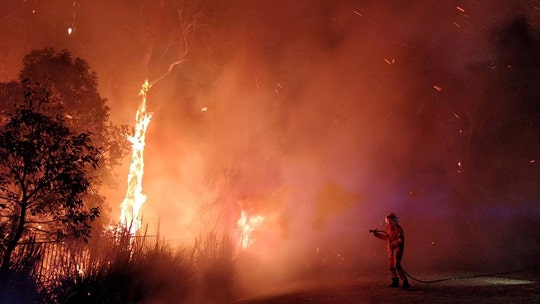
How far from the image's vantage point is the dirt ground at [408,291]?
838cm

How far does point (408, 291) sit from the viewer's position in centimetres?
927

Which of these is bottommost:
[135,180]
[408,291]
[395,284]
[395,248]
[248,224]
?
[408,291]

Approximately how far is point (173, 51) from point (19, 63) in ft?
23.8

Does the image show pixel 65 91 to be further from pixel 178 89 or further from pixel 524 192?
pixel 524 192

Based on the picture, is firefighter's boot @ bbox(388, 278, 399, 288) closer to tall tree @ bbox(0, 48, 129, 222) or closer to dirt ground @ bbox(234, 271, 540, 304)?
dirt ground @ bbox(234, 271, 540, 304)

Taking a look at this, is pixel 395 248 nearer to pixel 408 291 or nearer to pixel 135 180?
pixel 408 291

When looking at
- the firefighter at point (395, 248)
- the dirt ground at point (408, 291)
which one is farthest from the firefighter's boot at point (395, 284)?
the dirt ground at point (408, 291)

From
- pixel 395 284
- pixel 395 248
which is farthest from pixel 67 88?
pixel 395 284

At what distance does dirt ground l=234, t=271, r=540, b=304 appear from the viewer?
8.38m

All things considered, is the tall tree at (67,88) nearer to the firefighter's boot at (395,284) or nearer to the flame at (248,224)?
the flame at (248,224)

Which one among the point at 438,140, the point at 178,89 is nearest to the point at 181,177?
the point at 178,89

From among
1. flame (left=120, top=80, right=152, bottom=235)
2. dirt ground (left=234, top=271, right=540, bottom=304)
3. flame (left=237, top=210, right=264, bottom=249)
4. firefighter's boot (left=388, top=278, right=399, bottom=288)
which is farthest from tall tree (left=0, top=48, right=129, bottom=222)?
firefighter's boot (left=388, top=278, right=399, bottom=288)

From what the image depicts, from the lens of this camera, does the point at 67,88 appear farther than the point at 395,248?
Yes

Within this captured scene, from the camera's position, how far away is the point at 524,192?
27.6 meters
